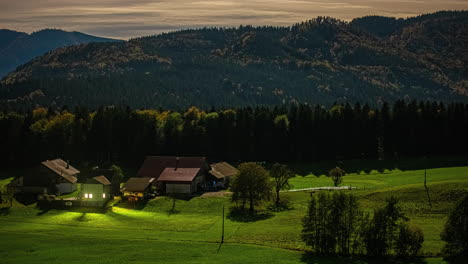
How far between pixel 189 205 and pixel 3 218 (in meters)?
29.8

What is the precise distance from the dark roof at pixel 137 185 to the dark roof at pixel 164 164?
249 inches

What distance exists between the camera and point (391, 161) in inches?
5408

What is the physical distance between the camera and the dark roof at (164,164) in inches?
4584

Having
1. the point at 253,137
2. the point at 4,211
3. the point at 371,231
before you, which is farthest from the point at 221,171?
the point at 371,231

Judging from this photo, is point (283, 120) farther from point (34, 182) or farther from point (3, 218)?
point (3, 218)

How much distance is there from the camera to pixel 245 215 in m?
93.5

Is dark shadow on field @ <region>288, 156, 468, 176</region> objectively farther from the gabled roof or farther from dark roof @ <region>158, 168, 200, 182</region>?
→ the gabled roof

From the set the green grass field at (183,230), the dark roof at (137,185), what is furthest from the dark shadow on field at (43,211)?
the dark roof at (137,185)

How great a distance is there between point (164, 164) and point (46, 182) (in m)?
23.1

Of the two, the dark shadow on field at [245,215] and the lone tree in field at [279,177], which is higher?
the lone tree in field at [279,177]

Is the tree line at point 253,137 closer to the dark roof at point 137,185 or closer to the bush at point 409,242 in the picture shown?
the dark roof at point 137,185

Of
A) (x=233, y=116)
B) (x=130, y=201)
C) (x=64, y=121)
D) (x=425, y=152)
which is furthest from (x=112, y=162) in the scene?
(x=425, y=152)

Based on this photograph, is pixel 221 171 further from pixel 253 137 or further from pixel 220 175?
pixel 253 137

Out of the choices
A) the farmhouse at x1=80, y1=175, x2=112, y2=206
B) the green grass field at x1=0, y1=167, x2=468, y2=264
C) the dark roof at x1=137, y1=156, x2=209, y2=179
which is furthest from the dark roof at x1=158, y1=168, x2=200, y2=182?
the farmhouse at x1=80, y1=175, x2=112, y2=206
